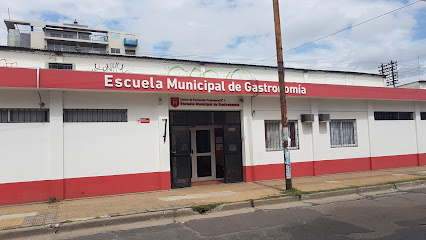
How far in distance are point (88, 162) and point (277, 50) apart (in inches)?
255

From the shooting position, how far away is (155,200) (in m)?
8.79

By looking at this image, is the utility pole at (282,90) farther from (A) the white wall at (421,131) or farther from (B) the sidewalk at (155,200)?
(A) the white wall at (421,131)

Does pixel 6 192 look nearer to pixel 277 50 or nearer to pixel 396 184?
pixel 277 50

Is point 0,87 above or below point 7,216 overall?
above

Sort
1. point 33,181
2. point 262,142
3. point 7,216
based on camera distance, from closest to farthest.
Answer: point 7,216, point 33,181, point 262,142

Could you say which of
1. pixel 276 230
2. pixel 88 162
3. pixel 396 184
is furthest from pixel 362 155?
pixel 88 162

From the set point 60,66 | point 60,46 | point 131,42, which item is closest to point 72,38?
point 60,46

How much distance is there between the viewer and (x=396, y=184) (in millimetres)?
10539

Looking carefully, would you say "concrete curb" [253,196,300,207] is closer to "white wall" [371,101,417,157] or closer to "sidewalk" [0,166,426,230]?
"sidewalk" [0,166,426,230]

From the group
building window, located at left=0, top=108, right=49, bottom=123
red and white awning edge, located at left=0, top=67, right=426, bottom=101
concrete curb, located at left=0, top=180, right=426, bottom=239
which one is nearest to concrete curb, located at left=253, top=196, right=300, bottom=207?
concrete curb, located at left=0, top=180, right=426, bottom=239

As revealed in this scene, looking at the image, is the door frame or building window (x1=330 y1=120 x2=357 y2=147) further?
building window (x1=330 y1=120 x2=357 y2=147)

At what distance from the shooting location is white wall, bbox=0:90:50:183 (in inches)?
344

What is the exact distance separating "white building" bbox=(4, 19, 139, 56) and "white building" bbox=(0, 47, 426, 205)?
51866mm

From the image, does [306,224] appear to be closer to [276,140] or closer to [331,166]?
[276,140]
